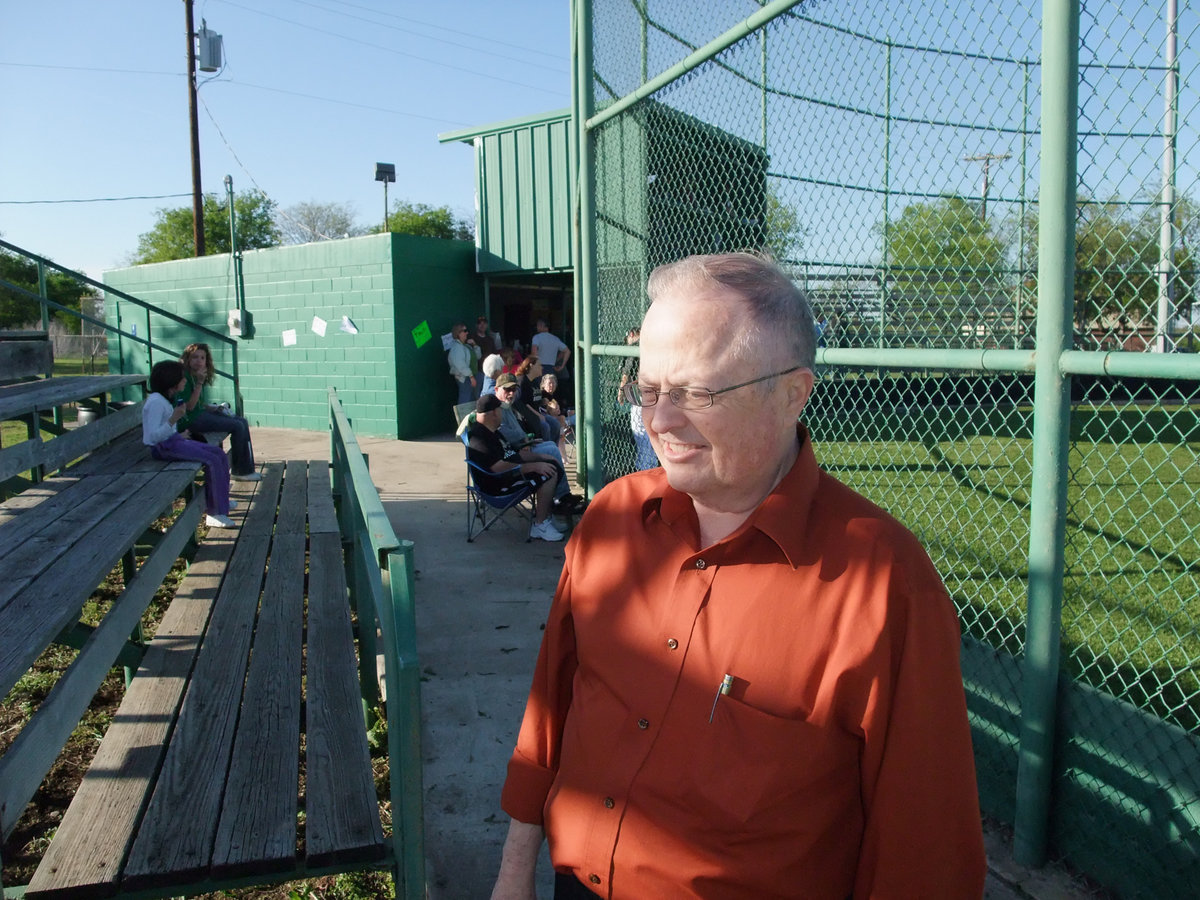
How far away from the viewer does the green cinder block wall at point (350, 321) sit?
12.6 m

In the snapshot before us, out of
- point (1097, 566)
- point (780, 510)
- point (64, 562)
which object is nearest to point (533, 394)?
point (1097, 566)

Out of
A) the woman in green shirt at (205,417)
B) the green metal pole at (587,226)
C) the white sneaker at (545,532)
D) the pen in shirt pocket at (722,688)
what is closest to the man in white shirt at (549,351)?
the woman in green shirt at (205,417)

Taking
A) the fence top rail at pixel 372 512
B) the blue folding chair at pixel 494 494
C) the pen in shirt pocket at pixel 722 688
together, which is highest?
the fence top rail at pixel 372 512

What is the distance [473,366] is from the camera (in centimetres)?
1309

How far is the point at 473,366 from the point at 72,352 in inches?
1449

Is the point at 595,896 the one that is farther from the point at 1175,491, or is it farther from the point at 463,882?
the point at 1175,491

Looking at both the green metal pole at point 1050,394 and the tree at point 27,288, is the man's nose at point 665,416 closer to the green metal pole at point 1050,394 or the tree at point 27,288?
the green metal pole at point 1050,394

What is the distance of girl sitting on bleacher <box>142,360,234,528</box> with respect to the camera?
580 cm

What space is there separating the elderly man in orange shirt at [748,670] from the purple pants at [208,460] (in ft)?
15.9

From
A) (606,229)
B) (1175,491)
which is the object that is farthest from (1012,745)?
(1175,491)

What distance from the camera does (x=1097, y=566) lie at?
5312 millimetres

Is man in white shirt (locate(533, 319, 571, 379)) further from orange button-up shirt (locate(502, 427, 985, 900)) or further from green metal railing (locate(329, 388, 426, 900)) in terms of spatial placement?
orange button-up shirt (locate(502, 427, 985, 900))

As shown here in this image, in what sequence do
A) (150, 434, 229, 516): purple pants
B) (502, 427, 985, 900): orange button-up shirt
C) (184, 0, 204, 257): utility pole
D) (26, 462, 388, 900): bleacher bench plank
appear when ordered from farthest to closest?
(184, 0, 204, 257): utility pole < (150, 434, 229, 516): purple pants < (26, 462, 388, 900): bleacher bench plank < (502, 427, 985, 900): orange button-up shirt

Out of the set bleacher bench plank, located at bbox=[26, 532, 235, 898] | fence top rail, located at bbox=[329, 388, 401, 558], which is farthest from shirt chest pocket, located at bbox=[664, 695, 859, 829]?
bleacher bench plank, located at bbox=[26, 532, 235, 898]
